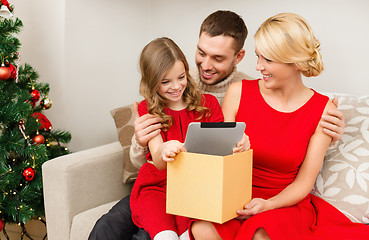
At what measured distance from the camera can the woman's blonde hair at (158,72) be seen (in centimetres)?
158

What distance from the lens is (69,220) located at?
1809mm

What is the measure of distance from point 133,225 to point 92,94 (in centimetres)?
116

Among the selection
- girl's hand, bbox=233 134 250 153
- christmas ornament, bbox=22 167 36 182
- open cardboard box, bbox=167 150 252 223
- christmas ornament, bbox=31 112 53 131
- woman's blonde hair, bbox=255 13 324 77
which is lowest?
christmas ornament, bbox=22 167 36 182

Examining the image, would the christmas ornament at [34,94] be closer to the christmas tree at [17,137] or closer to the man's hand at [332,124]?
the christmas tree at [17,137]

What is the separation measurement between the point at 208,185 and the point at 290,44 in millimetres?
583

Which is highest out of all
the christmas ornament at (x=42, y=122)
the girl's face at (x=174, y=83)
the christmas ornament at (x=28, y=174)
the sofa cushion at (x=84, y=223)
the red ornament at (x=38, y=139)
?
the girl's face at (x=174, y=83)

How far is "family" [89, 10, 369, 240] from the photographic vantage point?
1.48m

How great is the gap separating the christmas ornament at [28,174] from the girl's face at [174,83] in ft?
2.74

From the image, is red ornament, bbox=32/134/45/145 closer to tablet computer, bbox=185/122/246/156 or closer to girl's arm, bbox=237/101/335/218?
tablet computer, bbox=185/122/246/156

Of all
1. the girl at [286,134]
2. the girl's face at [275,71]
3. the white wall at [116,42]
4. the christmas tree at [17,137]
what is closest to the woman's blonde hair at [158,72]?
the girl at [286,134]

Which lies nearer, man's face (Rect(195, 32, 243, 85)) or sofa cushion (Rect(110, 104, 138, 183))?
man's face (Rect(195, 32, 243, 85))

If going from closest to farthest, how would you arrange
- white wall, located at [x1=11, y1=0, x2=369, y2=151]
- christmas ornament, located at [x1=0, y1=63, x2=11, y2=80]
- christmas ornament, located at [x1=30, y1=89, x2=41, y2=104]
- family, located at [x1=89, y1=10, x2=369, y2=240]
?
family, located at [x1=89, y1=10, x2=369, y2=240] < christmas ornament, located at [x1=0, y1=63, x2=11, y2=80] < christmas ornament, located at [x1=30, y1=89, x2=41, y2=104] < white wall, located at [x1=11, y1=0, x2=369, y2=151]

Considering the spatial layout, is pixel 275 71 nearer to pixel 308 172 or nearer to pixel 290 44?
pixel 290 44

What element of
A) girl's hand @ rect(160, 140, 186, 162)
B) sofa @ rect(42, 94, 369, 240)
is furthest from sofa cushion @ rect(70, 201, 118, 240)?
girl's hand @ rect(160, 140, 186, 162)
